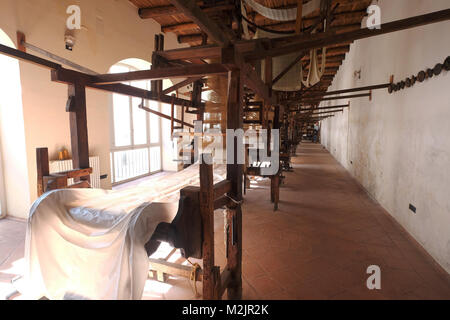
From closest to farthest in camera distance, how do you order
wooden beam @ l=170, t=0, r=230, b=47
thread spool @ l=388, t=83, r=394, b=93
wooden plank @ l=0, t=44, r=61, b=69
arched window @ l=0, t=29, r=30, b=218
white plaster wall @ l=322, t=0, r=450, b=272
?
wooden beam @ l=170, t=0, r=230, b=47, wooden plank @ l=0, t=44, r=61, b=69, white plaster wall @ l=322, t=0, r=450, b=272, arched window @ l=0, t=29, r=30, b=218, thread spool @ l=388, t=83, r=394, b=93

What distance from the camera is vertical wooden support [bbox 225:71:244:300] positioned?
167 centimetres

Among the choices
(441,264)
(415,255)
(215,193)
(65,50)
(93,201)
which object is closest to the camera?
(215,193)

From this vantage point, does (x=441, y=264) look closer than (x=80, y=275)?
No

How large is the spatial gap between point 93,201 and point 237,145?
1.21m

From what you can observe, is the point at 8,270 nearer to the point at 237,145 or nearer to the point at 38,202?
the point at 38,202

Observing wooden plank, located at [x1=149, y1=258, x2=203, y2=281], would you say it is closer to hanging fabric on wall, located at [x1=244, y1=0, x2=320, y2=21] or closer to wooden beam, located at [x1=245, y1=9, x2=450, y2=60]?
wooden beam, located at [x1=245, y1=9, x2=450, y2=60]

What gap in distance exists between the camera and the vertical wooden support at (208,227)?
1.36 meters

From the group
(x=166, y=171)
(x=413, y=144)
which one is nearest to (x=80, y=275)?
(x=413, y=144)

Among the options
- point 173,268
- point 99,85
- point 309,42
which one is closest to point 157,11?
point 99,85

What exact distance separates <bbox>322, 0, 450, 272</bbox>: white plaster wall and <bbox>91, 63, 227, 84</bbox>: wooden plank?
7.52 feet

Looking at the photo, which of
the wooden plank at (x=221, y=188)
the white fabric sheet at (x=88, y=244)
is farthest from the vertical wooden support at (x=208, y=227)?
the white fabric sheet at (x=88, y=244)

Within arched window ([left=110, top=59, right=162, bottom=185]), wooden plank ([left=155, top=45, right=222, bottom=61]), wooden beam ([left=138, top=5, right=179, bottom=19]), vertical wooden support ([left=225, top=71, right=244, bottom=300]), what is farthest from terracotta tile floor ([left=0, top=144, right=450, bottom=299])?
wooden beam ([left=138, top=5, right=179, bottom=19])

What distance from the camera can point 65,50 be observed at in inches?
158
